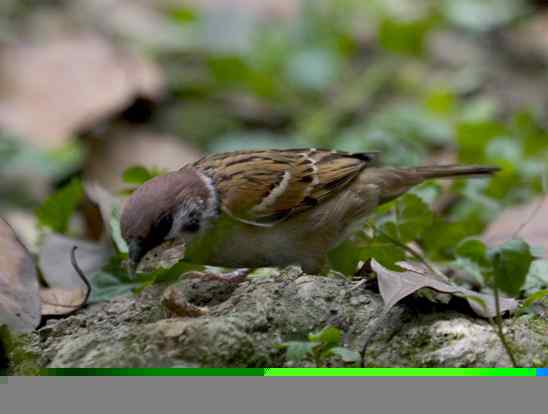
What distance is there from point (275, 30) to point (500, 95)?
2219 millimetres

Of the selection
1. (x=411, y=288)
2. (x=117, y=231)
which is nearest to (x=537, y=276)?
(x=411, y=288)

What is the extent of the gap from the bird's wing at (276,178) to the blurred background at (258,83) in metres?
1.59

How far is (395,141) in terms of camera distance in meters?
7.05

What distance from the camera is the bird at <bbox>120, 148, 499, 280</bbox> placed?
412 centimetres

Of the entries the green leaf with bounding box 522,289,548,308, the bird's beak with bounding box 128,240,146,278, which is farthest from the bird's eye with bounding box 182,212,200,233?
the green leaf with bounding box 522,289,548,308

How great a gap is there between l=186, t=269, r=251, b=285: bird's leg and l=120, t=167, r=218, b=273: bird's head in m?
0.23

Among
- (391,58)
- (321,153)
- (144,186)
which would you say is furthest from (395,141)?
(144,186)

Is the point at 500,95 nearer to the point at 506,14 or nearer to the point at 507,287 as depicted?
the point at 506,14

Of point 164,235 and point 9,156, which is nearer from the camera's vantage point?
point 164,235

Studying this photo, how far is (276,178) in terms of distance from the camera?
4.91 meters

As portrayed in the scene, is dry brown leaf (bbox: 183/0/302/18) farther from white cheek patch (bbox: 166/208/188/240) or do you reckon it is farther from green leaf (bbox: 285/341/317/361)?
green leaf (bbox: 285/341/317/361)

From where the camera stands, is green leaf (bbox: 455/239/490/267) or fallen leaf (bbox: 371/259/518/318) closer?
fallen leaf (bbox: 371/259/518/318)

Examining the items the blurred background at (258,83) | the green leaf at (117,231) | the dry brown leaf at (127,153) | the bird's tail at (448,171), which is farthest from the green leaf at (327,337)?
the dry brown leaf at (127,153)

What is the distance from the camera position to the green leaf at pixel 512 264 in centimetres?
394
